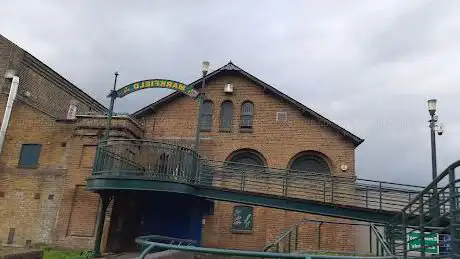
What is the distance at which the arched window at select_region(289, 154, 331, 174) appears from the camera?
18766mm

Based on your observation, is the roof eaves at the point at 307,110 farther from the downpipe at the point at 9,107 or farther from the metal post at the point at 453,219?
the metal post at the point at 453,219

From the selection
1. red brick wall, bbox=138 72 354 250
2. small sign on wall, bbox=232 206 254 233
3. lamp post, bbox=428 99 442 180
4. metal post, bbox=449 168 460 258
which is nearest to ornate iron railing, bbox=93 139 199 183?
small sign on wall, bbox=232 206 254 233

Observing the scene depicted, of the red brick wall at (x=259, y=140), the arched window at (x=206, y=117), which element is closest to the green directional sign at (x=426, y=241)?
the red brick wall at (x=259, y=140)

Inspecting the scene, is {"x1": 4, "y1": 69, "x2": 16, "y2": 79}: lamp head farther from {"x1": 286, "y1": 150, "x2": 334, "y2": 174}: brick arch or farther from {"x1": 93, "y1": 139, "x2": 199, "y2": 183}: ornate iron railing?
{"x1": 286, "y1": 150, "x2": 334, "y2": 174}: brick arch

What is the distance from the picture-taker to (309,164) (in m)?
19.0

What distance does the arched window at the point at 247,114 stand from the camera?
65.3 feet

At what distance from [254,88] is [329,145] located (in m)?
4.70

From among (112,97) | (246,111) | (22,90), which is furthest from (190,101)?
(22,90)

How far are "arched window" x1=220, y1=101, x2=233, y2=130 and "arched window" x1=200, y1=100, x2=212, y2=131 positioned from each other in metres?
0.60

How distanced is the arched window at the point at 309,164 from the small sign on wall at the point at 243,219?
286 centimetres

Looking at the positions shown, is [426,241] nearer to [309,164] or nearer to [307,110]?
[309,164]

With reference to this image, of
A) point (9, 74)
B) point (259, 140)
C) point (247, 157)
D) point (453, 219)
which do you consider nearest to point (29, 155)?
point (9, 74)

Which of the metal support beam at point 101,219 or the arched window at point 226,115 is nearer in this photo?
the metal support beam at point 101,219

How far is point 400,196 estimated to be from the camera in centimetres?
1520
